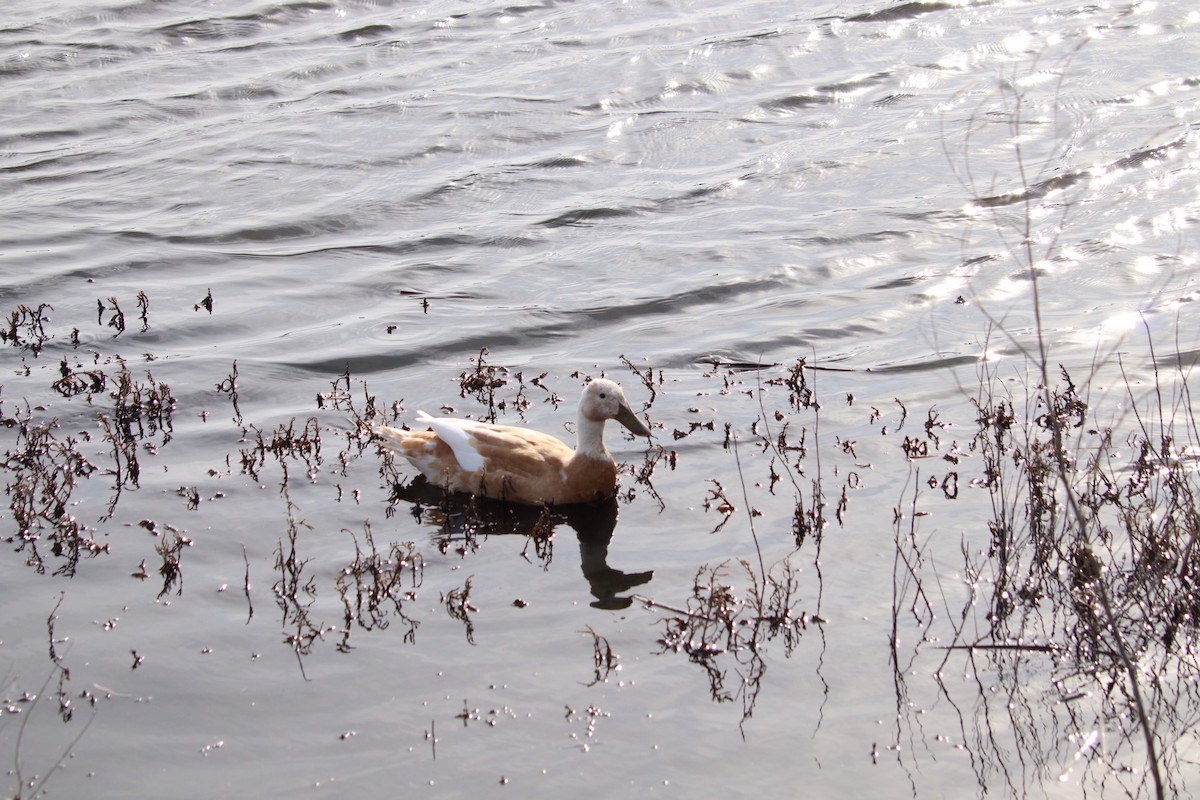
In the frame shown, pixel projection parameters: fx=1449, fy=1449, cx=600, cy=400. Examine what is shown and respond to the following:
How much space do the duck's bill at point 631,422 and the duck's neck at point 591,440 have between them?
14 cm

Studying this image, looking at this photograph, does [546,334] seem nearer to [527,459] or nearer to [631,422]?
[631,422]

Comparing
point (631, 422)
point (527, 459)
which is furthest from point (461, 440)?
point (631, 422)

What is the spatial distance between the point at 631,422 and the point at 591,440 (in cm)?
32

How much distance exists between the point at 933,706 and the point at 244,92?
14011 millimetres

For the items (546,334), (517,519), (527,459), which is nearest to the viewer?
(517,519)

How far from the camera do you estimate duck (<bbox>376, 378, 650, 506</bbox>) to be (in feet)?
28.9

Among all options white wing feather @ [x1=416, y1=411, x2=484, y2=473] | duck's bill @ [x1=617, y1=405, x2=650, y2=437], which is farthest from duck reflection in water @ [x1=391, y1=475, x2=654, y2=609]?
duck's bill @ [x1=617, y1=405, x2=650, y2=437]

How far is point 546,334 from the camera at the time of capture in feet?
38.2

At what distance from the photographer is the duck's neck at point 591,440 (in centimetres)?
888

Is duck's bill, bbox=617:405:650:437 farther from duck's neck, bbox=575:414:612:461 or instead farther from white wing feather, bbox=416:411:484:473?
white wing feather, bbox=416:411:484:473

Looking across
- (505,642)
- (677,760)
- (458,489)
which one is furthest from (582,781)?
(458,489)

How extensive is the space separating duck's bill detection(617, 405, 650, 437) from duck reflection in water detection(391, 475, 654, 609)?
0.51m

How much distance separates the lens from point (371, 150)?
1598 centimetres

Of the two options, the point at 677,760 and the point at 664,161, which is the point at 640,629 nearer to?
the point at 677,760
